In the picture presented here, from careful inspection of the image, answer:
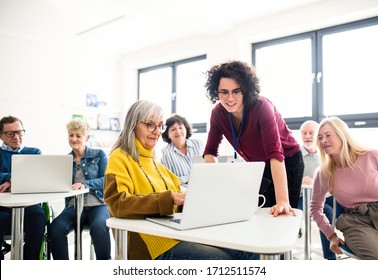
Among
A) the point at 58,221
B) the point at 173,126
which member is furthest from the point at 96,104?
the point at 58,221

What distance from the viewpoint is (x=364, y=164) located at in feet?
5.75

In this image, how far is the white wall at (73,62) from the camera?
3.64 metres

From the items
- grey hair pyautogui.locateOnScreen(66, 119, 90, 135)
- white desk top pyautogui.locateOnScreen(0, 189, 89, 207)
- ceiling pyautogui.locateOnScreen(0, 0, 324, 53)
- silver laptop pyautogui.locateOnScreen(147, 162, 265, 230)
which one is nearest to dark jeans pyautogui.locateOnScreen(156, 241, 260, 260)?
silver laptop pyautogui.locateOnScreen(147, 162, 265, 230)

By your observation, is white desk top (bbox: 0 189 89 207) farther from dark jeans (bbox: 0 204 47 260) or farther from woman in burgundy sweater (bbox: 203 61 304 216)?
woman in burgundy sweater (bbox: 203 61 304 216)

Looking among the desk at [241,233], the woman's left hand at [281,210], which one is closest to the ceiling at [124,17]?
the woman's left hand at [281,210]

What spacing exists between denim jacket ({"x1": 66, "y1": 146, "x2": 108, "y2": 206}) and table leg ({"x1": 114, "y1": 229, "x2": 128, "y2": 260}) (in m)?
1.27

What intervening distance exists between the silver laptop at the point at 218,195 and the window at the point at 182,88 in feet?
11.9

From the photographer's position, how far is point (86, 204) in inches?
88.7

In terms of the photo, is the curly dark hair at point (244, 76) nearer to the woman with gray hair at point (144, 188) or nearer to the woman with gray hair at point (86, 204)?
the woman with gray hair at point (144, 188)

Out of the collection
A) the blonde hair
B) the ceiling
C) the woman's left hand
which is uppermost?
the ceiling

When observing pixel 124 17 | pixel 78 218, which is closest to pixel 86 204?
pixel 78 218

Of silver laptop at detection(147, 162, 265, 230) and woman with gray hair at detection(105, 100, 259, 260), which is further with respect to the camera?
woman with gray hair at detection(105, 100, 259, 260)

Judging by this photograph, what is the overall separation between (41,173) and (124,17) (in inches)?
109

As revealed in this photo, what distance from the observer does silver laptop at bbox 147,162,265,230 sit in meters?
0.96
